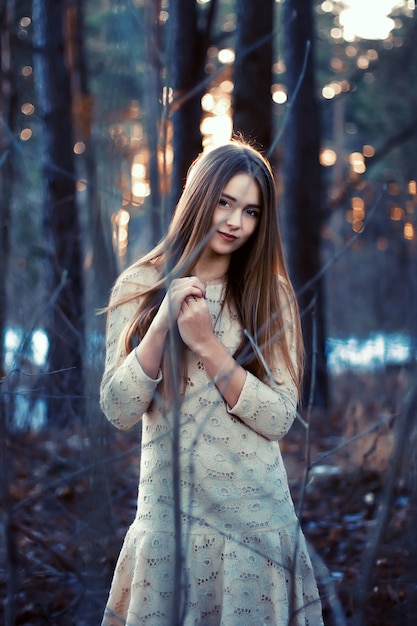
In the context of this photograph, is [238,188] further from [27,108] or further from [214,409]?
[27,108]

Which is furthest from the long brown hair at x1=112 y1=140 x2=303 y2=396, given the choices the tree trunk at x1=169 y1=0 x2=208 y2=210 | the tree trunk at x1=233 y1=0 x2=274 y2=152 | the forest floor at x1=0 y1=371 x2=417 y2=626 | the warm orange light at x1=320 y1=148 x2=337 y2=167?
the warm orange light at x1=320 y1=148 x2=337 y2=167

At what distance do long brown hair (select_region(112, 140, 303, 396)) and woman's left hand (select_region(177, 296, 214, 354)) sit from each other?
0.37 ft

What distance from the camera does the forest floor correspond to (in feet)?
5.40

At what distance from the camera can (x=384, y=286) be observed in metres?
12.5

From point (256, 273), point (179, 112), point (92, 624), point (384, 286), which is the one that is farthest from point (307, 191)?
point (92, 624)

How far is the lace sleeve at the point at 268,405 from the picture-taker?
6.81 ft

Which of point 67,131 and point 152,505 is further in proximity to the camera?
point 67,131

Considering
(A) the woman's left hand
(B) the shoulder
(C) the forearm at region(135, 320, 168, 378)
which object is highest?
(B) the shoulder

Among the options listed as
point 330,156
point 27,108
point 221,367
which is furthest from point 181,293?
point 330,156

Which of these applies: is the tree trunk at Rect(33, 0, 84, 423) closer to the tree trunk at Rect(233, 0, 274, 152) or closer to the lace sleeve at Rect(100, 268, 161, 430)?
the tree trunk at Rect(233, 0, 274, 152)

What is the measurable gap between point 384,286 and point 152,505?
10.8 meters

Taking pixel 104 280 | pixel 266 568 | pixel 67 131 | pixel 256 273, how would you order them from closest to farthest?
pixel 104 280 → pixel 266 568 → pixel 256 273 → pixel 67 131

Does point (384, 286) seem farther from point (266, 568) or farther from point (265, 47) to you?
point (266, 568)

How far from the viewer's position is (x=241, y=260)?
230 centimetres
